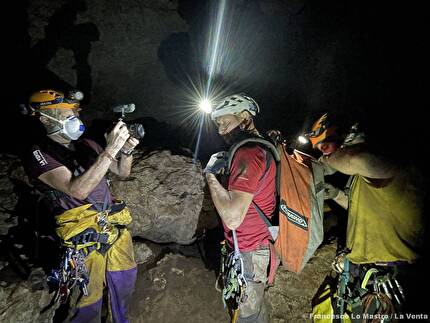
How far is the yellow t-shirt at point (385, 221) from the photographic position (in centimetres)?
242

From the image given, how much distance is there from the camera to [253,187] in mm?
2590

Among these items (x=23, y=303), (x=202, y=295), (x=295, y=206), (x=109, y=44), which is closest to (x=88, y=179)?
(x=23, y=303)

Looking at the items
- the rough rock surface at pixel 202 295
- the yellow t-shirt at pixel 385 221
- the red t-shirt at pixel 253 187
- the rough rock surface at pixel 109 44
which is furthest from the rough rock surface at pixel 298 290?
the rough rock surface at pixel 109 44

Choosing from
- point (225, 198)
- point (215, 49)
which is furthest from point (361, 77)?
point (225, 198)

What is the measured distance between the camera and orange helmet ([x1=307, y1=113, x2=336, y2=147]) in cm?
297

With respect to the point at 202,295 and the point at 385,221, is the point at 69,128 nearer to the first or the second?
the point at 202,295

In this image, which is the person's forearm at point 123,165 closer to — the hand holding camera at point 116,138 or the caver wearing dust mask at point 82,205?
the caver wearing dust mask at point 82,205

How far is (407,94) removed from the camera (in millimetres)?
5656

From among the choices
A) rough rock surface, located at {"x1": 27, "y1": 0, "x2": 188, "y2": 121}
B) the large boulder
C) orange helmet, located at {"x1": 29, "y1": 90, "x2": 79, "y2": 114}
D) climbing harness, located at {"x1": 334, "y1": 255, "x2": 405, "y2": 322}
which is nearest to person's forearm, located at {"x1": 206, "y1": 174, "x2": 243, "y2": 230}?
climbing harness, located at {"x1": 334, "y1": 255, "x2": 405, "y2": 322}

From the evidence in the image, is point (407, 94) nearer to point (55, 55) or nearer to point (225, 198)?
point (225, 198)

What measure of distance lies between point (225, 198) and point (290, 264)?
4.48 feet

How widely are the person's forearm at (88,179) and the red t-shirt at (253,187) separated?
5.44 ft

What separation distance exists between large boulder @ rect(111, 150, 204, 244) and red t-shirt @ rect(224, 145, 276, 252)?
2023 millimetres

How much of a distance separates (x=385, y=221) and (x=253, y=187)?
1522mm
